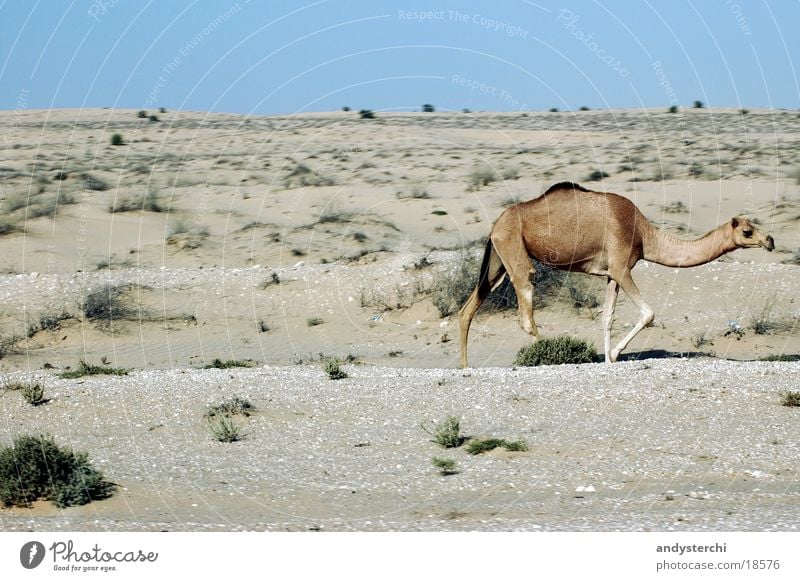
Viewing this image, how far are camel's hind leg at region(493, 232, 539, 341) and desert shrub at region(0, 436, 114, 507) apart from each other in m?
6.94

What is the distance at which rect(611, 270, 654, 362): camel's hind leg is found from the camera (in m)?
15.6

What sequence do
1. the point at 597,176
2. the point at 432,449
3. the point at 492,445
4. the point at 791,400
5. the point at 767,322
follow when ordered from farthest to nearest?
the point at 597,176
the point at 767,322
the point at 791,400
the point at 432,449
the point at 492,445

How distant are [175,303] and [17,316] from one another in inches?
115

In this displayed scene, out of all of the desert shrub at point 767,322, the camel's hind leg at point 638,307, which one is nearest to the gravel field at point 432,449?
the camel's hind leg at point 638,307

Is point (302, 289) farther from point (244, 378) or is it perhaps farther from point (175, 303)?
point (244, 378)

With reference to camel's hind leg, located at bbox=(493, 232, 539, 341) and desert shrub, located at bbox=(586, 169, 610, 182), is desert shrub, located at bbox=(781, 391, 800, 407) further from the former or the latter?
desert shrub, located at bbox=(586, 169, 610, 182)

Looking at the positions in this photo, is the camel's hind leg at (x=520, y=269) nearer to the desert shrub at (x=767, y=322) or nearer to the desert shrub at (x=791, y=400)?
the desert shrub at (x=791, y=400)

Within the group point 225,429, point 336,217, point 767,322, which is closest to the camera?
point 225,429

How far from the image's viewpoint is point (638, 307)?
51.8 ft

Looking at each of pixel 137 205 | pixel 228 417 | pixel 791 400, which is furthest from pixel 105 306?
pixel 137 205

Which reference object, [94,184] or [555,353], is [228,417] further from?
[94,184]

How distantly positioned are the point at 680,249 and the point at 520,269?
2416 mm

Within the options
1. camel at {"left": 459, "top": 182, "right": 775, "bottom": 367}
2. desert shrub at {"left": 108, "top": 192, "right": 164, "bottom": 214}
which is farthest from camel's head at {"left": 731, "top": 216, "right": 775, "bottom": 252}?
desert shrub at {"left": 108, "top": 192, "right": 164, "bottom": 214}
